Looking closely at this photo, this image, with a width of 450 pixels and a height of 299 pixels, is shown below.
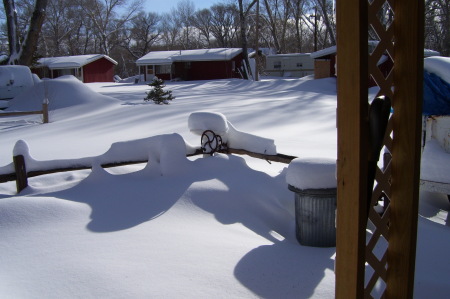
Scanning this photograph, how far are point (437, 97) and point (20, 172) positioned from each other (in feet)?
17.5

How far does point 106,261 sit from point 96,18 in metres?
61.9

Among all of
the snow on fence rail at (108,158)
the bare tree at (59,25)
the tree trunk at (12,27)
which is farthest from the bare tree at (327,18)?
the bare tree at (59,25)

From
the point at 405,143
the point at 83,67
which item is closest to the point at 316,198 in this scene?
the point at 405,143

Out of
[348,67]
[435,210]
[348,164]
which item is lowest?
[435,210]

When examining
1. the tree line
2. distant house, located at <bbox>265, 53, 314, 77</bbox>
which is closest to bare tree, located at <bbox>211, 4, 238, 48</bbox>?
the tree line

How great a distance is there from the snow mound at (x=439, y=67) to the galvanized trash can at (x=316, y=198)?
7.72 feet

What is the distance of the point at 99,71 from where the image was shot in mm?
44219

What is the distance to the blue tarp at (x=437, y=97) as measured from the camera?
17.5 feet

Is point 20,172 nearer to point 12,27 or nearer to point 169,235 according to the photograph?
point 169,235

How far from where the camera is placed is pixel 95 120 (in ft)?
44.0

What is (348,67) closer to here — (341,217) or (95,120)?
(341,217)

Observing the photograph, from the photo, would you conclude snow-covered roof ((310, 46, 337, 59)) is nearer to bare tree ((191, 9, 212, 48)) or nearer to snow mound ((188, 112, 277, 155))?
snow mound ((188, 112, 277, 155))

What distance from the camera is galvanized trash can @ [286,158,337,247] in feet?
13.2

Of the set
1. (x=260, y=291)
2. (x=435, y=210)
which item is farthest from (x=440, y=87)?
(x=260, y=291)
